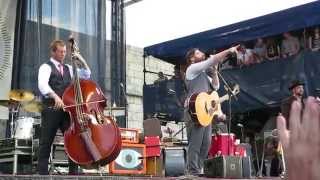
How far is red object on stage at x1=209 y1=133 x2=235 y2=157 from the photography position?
5.09m

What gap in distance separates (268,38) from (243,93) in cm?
96

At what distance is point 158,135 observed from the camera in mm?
7055

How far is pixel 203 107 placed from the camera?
495 cm

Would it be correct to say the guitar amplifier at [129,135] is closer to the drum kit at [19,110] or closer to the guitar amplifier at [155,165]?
the guitar amplifier at [155,165]

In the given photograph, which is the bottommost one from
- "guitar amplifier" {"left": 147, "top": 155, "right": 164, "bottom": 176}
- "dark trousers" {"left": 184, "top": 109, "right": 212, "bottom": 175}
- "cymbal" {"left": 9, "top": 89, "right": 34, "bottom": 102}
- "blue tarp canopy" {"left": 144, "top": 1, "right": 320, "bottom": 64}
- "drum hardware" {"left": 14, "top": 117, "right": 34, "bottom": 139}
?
"guitar amplifier" {"left": 147, "top": 155, "right": 164, "bottom": 176}

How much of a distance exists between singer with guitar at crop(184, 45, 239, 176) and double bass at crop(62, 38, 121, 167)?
2.12 feet

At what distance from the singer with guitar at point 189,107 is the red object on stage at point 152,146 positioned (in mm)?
1643

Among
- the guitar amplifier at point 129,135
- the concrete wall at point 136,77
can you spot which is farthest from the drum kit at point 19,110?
the concrete wall at point 136,77

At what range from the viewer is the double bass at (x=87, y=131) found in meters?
4.43

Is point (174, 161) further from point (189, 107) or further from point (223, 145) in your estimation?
point (189, 107)

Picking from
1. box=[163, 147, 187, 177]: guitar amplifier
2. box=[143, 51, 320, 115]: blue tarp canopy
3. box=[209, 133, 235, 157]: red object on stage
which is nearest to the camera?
box=[209, 133, 235, 157]: red object on stage

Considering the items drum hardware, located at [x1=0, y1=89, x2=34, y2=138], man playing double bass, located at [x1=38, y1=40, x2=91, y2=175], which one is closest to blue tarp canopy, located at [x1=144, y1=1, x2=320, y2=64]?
drum hardware, located at [x1=0, y1=89, x2=34, y2=138]

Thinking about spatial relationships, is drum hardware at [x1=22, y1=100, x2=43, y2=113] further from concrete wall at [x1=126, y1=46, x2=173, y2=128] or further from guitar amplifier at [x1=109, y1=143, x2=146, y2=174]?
concrete wall at [x1=126, y1=46, x2=173, y2=128]

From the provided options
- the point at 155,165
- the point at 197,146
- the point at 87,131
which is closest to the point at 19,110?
the point at 155,165
